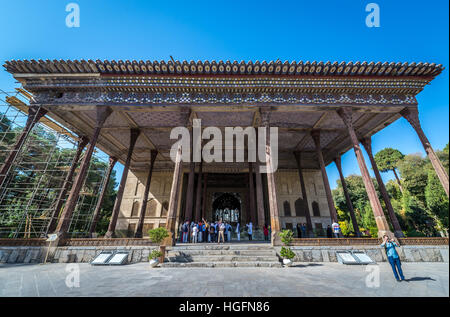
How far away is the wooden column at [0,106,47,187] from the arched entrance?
1515cm

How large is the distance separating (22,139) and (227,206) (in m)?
18.8

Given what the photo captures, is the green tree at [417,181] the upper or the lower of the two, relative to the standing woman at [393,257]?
upper

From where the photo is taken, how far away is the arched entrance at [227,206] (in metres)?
20.7

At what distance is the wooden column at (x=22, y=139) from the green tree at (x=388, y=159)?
44.6m

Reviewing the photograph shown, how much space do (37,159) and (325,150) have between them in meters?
25.6

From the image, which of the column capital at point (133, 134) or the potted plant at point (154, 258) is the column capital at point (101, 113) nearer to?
the column capital at point (133, 134)

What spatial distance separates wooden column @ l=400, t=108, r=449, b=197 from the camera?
813cm

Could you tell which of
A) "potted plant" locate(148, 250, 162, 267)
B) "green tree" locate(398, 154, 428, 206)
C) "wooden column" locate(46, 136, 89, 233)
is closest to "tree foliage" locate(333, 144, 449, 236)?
"green tree" locate(398, 154, 428, 206)

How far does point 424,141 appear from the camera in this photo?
29.3 feet

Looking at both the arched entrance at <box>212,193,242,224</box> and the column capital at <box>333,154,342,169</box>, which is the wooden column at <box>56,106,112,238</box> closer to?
the arched entrance at <box>212,193,242,224</box>

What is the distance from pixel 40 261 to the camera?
6.87 metres

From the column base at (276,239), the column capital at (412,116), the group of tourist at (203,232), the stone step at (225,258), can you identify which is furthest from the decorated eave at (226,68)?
the stone step at (225,258)
